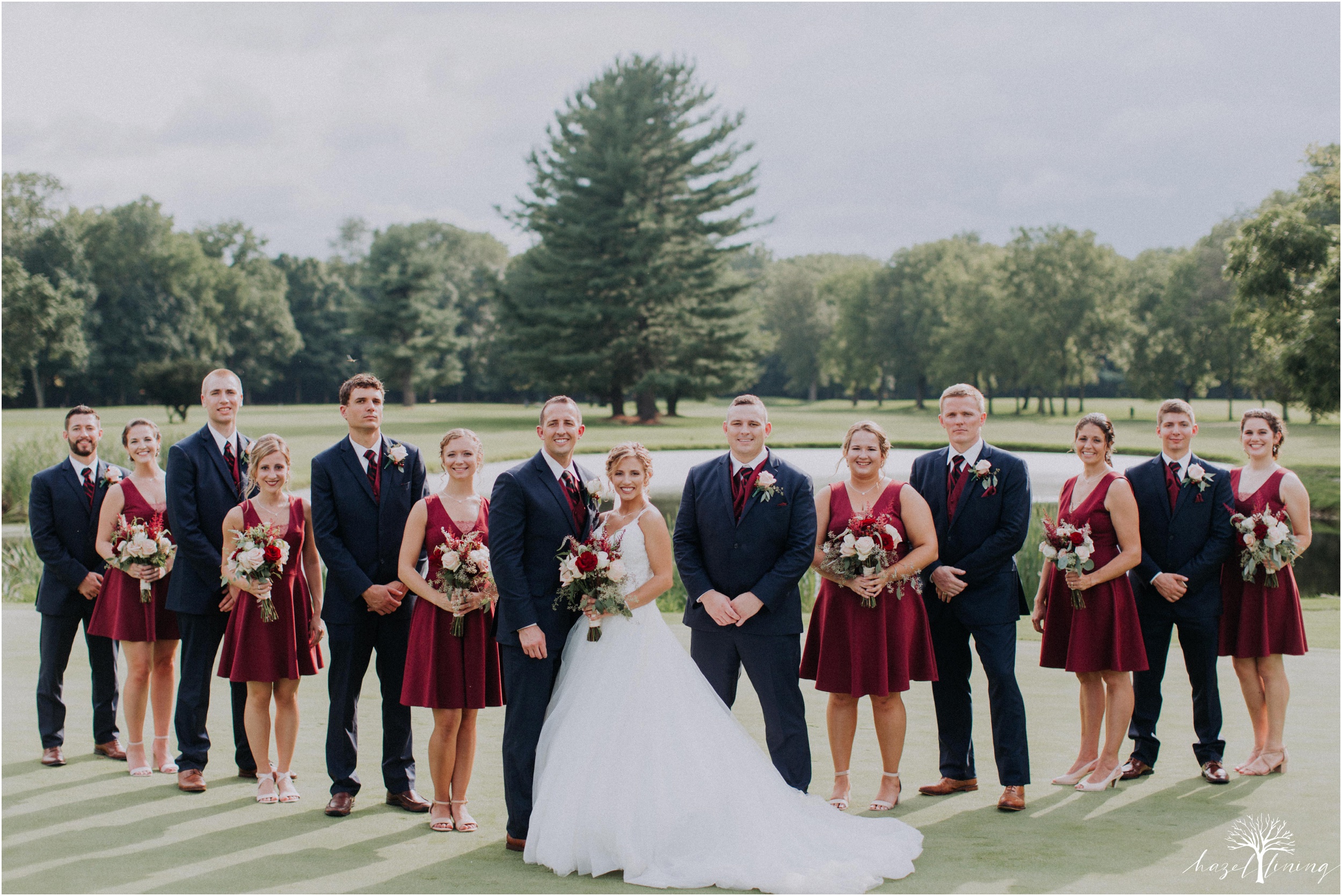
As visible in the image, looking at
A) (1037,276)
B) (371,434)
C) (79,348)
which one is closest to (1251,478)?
(371,434)

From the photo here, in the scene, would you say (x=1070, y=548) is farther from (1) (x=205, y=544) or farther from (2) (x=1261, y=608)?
(1) (x=205, y=544)

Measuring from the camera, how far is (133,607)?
5781 millimetres

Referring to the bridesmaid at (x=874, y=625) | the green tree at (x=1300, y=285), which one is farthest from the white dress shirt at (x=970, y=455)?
the green tree at (x=1300, y=285)

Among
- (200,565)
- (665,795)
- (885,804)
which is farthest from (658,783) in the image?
(200,565)

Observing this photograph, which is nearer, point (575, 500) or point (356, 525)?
point (575, 500)

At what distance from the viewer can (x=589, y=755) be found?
434cm

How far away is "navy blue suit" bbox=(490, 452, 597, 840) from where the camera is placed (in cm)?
459

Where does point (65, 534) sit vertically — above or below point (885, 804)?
above

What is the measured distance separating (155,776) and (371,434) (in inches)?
87.4

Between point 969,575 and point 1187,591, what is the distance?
4.37ft

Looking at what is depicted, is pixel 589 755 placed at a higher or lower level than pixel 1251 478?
lower

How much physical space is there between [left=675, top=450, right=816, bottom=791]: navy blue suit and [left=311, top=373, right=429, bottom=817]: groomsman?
1.46 meters

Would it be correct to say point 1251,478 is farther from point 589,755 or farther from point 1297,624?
point 589,755

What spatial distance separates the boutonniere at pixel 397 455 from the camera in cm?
527
